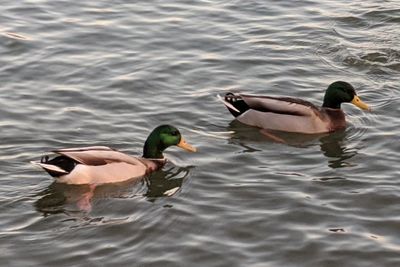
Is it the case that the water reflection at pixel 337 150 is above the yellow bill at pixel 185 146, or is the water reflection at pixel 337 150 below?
below

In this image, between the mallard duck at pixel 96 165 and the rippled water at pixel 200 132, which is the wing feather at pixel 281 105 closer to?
the rippled water at pixel 200 132

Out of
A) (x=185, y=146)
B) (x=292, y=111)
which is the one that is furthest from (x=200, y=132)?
(x=292, y=111)

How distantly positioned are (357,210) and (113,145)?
3.28 metres

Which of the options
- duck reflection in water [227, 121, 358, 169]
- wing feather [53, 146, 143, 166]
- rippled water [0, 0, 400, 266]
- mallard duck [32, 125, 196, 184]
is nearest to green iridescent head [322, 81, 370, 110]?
rippled water [0, 0, 400, 266]

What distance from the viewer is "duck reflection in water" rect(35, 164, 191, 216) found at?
10.5m

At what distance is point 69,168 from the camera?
10820mm

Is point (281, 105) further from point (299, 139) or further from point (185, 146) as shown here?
point (185, 146)

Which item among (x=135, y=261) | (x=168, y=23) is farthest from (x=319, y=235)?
(x=168, y=23)

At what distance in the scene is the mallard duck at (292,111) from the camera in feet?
42.2

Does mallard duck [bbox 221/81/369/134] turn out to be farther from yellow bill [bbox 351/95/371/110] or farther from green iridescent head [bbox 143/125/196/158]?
green iridescent head [bbox 143/125/196/158]

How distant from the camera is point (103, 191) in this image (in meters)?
11.0

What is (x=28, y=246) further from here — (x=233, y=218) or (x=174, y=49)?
(x=174, y=49)

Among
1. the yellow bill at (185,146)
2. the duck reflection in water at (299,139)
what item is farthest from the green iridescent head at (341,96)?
the yellow bill at (185,146)

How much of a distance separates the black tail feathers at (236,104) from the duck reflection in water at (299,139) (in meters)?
0.19
